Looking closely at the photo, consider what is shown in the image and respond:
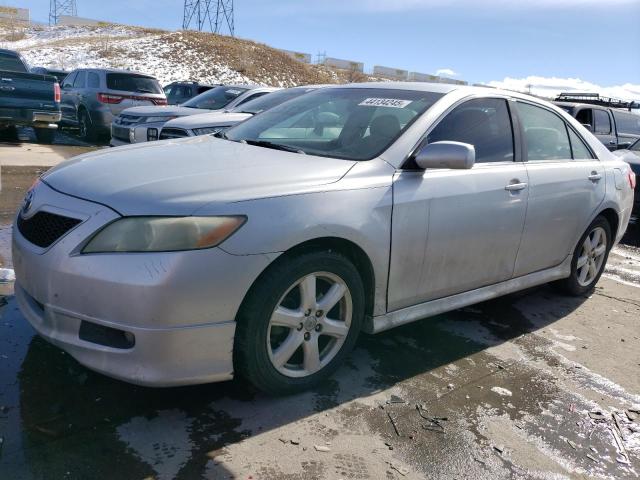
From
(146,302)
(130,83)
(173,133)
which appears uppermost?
(130,83)

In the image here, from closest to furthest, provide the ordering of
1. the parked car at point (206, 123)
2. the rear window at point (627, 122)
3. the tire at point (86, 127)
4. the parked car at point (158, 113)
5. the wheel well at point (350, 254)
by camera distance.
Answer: the wheel well at point (350, 254) < the parked car at point (206, 123) < the parked car at point (158, 113) < the tire at point (86, 127) < the rear window at point (627, 122)

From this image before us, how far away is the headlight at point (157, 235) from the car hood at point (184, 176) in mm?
47

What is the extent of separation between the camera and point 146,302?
7.80 feet

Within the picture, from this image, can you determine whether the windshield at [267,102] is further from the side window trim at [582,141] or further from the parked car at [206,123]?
the side window trim at [582,141]

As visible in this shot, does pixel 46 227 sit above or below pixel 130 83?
below

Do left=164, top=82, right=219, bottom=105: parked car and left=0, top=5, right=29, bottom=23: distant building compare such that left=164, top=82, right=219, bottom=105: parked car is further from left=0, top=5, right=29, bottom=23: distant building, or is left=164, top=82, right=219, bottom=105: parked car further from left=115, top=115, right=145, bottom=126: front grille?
left=0, top=5, right=29, bottom=23: distant building

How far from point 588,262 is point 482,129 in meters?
1.94

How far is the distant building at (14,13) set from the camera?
6178cm

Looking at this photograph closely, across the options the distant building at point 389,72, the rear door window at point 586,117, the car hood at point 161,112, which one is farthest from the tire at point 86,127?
the distant building at point 389,72

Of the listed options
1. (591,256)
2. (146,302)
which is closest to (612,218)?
(591,256)

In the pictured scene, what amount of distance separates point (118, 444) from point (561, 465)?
205 centimetres

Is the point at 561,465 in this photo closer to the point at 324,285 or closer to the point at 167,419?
the point at 324,285

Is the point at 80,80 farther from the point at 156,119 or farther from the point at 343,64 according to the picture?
the point at 343,64

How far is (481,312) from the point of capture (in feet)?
14.8
